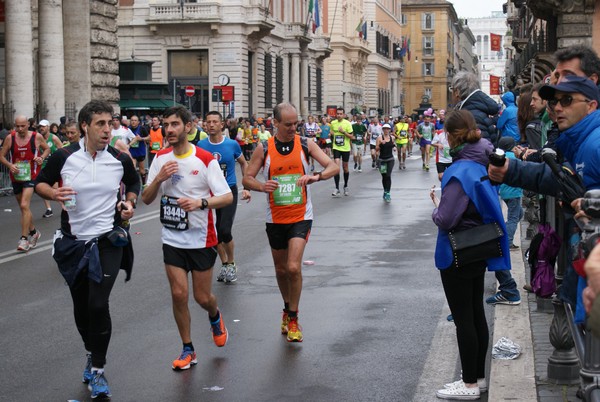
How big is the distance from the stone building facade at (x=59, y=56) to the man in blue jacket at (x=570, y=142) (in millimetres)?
24816

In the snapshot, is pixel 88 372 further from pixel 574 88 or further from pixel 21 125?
pixel 21 125

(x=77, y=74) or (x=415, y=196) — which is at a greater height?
(x=77, y=74)

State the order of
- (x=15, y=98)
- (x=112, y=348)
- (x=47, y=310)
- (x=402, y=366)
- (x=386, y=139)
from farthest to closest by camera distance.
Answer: (x=15, y=98), (x=386, y=139), (x=47, y=310), (x=112, y=348), (x=402, y=366)

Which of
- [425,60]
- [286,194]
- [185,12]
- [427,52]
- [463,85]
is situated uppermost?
[427,52]

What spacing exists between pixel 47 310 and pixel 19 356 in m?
1.88

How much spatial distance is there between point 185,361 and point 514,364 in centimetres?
224

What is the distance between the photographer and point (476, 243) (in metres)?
6.44

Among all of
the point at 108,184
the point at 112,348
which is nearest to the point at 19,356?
the point at 112,348

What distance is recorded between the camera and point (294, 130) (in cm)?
862

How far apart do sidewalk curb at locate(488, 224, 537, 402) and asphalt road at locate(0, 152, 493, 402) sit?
0.89 feet

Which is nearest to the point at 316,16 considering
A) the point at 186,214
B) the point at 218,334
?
the point at 218,334

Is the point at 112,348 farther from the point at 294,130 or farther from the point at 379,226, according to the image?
the point at 379,226

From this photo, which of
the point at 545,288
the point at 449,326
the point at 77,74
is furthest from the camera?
the point at 77,74

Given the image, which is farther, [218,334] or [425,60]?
[425,60]
